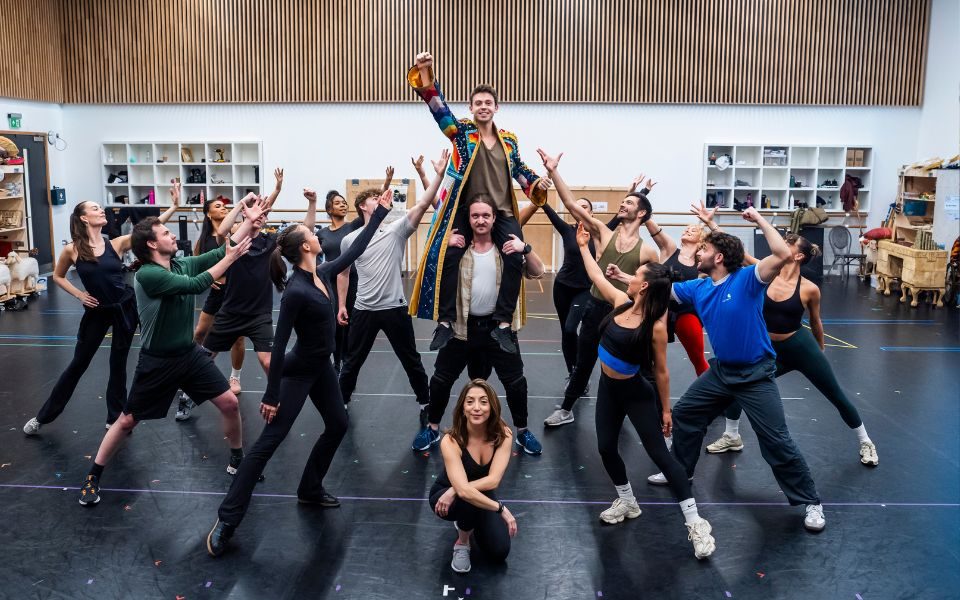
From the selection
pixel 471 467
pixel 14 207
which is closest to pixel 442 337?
pixel 471 467

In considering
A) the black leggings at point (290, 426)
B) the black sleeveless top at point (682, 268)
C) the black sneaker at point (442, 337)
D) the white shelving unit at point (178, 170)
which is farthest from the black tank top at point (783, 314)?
the white shelving unit at point (178, 170)

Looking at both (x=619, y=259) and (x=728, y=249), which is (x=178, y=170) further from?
(x=728, y=249)

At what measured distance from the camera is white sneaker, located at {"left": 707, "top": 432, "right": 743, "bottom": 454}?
621 cm

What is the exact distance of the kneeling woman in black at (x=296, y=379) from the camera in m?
4.61

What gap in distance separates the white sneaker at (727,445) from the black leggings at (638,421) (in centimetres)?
151

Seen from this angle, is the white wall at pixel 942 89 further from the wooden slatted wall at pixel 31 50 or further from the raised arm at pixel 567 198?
the wooden slatted wall at pixel 31 50

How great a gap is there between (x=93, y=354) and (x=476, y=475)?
350 centimetres

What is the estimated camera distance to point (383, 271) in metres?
6.54

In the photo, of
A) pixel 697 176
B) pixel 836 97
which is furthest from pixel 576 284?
pixel 836 97

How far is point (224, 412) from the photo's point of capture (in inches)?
211

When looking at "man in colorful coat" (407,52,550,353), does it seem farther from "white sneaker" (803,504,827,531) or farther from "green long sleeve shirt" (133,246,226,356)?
"white sneaker" (803,504,827,531)

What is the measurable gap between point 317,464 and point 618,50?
13769mm

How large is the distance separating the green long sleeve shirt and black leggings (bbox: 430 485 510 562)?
74.4 inches

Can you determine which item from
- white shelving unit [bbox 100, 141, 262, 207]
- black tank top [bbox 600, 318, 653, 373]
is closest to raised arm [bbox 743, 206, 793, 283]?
black tank top [bbox 600, 318, 653, 373]
